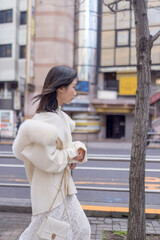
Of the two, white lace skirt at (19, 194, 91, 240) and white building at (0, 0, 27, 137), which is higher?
white building at (0, 0, 27, 137)

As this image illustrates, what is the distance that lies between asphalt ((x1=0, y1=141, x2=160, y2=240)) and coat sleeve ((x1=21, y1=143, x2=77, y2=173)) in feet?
6.19

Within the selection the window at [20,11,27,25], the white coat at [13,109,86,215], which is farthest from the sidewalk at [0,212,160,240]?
the window at [20,11,27,25]

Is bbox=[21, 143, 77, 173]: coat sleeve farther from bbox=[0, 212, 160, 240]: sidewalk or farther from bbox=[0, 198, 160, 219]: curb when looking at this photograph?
bbox=[0, 198, 160, 219]: curb

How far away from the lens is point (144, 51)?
8.52 ft

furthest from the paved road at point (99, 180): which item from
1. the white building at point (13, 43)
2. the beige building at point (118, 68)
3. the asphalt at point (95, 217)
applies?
the white building at point (13, 43)

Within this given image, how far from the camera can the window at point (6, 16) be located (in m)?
23.9

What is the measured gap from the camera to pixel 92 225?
11.6ft

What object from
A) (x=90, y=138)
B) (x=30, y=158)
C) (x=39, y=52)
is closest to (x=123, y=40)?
(x=39, y=52)

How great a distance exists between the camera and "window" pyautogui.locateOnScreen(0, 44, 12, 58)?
78.7 ft

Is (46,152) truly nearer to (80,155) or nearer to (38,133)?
(38,133)

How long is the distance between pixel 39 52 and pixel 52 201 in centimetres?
2116

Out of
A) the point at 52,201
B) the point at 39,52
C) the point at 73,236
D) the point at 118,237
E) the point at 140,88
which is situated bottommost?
the point at 118,237

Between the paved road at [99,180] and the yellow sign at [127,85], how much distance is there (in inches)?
562

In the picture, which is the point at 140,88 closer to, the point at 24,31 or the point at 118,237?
the point at 118,237
